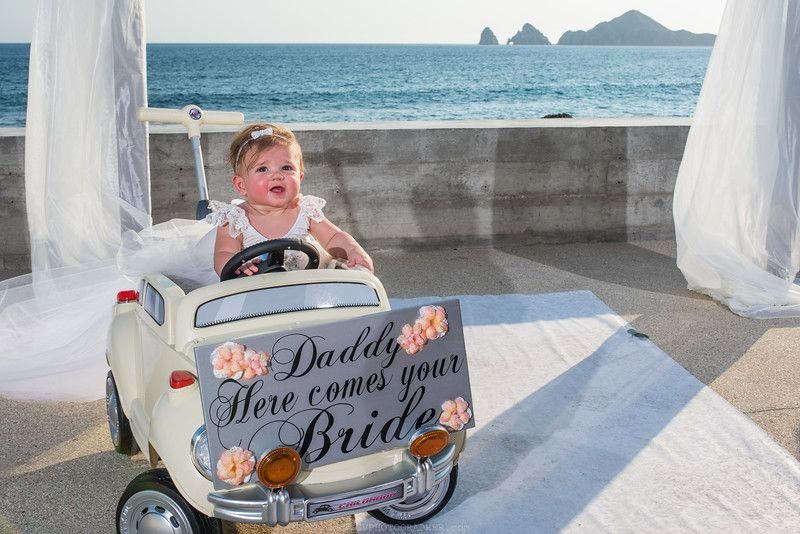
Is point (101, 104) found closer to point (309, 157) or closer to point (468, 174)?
point (309, 157)

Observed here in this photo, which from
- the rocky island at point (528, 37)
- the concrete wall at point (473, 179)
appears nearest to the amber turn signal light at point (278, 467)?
the concrete wall at point (473, 179)

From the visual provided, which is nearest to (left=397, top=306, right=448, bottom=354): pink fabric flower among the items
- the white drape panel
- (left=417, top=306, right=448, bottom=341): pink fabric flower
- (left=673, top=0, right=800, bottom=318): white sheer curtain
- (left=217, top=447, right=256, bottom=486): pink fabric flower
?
(left=417, top=306, right=448, bottom=341): pink fabric flower

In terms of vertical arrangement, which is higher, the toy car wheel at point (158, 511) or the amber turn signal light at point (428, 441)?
the amber turn signal light at point (428, 441)

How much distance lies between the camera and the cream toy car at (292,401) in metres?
2.19

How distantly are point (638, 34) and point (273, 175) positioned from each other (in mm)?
99963

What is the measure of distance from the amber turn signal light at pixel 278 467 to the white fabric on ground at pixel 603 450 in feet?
2.25

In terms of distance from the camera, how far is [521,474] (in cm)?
317

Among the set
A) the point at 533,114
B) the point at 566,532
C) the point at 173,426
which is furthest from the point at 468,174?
the point at 533,114

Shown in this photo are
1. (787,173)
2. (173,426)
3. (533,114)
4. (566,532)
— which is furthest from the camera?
(533,114)

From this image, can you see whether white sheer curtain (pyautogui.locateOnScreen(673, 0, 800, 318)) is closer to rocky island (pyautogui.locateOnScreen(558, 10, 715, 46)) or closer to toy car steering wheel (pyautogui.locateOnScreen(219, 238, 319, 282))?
toy car steering wheel (pyautogui.locateOnScreen(219, 238, 319, 282))

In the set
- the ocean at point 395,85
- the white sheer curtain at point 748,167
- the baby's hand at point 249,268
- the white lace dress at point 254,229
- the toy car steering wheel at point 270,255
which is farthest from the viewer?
the ocean at point 395,85

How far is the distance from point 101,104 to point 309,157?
7.09 ft

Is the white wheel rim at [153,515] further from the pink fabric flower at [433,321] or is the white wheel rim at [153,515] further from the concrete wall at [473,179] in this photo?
the concrete wall at [473,179]

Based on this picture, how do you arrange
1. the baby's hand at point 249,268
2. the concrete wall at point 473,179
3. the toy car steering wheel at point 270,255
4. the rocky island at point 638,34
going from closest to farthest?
the toy car steering wheel at point 270,255 < the baby's hand at point 249,268 < the concrete wall at point 473,179 < the rocky island at point 638,34
